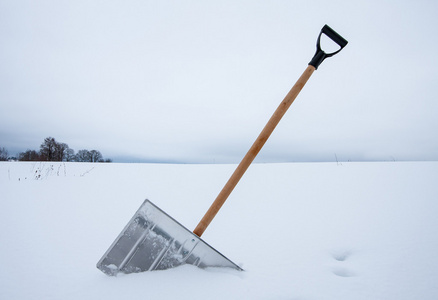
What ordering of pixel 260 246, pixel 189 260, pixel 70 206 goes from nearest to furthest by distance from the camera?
1. pixel 189 260
2. pixel 260 246
3. pixel 70 206

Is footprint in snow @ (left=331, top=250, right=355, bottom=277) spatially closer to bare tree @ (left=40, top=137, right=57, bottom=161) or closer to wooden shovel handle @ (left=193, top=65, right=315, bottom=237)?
wooden shovel handle @ (left=193, top=65, right=315, bottom=237)

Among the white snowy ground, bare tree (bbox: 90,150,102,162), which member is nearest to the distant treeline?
bare tree (bbox: 90,150,102,162)

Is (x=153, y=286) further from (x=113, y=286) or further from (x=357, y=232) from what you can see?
(x=357, y=232)

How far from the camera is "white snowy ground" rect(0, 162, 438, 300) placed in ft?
4.98

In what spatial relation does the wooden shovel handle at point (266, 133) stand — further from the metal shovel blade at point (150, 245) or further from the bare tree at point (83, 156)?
the bare tree at point (83, 156)

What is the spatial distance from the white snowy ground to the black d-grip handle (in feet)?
5.65

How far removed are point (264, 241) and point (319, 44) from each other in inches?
77.8

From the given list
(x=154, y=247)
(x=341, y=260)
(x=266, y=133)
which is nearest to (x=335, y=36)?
(x=266, y=133)

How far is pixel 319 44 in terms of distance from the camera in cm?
201

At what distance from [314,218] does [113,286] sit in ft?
7.72

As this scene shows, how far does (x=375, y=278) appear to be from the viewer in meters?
1.61

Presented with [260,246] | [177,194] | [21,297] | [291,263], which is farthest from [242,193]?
[21,297]

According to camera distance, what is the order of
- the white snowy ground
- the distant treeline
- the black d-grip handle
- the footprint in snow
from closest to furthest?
the white snowy ground
the footprint in snow
the black d-grip handle
the distant treeline

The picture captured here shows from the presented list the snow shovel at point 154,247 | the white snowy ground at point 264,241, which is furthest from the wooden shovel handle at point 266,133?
the white snowy ground at point 264,241
